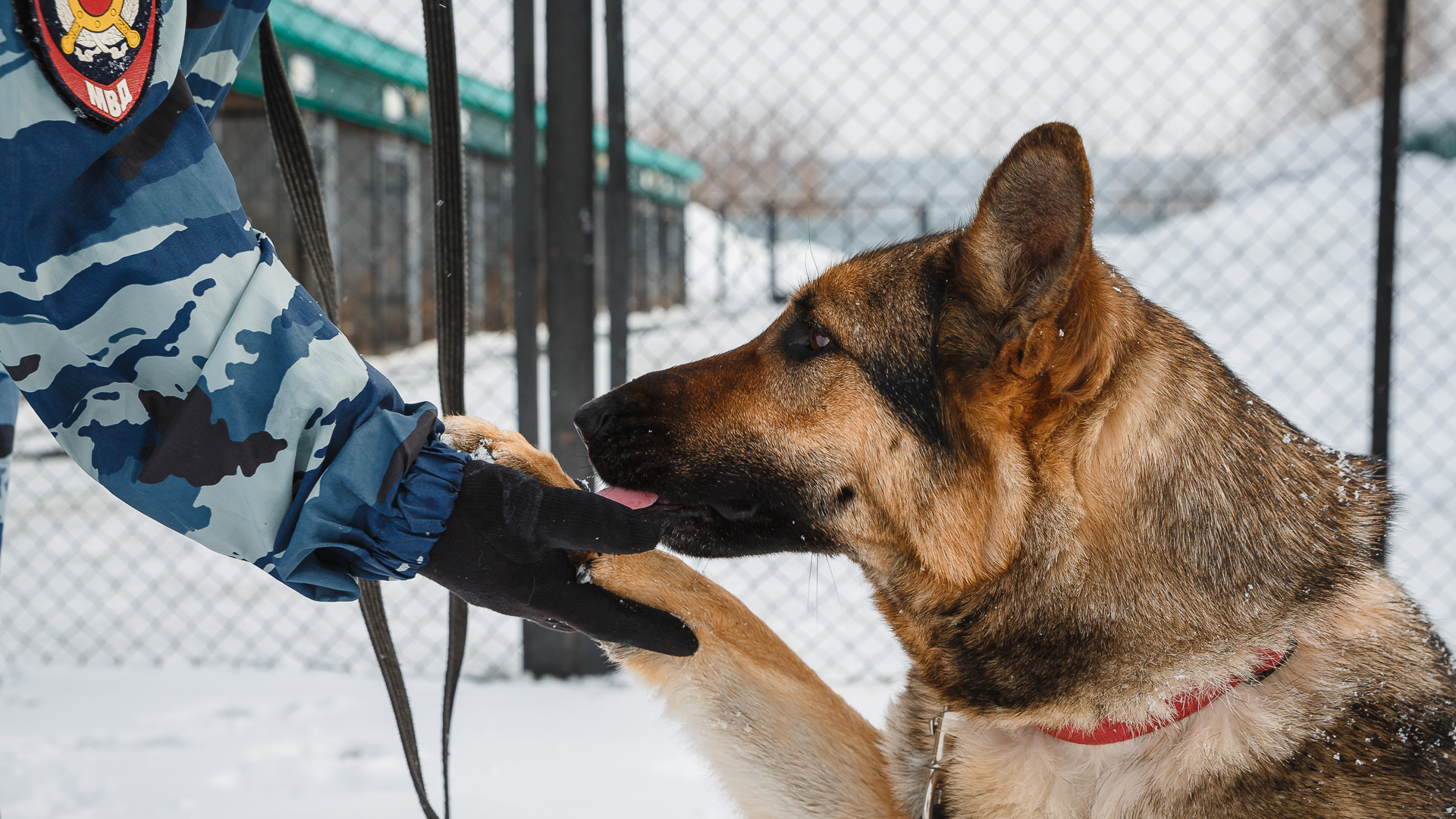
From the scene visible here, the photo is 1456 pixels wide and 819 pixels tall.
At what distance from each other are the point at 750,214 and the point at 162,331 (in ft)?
20.5

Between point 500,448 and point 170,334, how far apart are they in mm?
616

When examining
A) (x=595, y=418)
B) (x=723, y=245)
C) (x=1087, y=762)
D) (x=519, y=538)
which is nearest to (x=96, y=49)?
(x=519, y=538)

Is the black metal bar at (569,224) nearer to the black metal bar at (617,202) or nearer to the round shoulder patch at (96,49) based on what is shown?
the black metal bar at (617,202)

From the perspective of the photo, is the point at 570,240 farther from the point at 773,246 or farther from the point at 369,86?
the point at 369,86

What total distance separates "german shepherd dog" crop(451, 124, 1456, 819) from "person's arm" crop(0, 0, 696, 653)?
43 centimetres

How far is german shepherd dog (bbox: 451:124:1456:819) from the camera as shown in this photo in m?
1.36

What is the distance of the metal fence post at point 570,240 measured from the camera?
3229 millimetres

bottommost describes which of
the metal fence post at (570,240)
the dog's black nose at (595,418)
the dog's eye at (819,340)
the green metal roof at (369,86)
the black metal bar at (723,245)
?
the dog's black nose at (595,418)

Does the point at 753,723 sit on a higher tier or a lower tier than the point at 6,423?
lower

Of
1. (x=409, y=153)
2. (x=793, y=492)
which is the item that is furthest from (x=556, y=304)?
(x=409, y=153)

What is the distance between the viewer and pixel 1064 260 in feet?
4.25

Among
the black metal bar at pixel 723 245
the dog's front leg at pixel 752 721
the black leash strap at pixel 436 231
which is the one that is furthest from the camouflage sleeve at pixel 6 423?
the black metal bar at pixel 723 245

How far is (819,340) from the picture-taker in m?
1.72

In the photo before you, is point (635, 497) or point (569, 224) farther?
point (569, 224)
